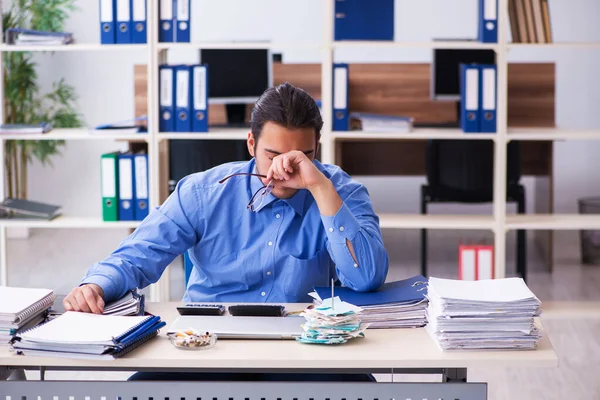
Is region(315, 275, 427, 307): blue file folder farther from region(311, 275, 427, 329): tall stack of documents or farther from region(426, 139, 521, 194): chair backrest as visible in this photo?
region(426, 139, 521, 194): chair backrest

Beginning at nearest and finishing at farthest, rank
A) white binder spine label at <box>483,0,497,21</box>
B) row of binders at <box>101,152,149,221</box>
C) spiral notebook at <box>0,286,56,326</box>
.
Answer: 1. spiral notebook at <box>0,286,56,326</box>
2. white binder spine label at <box>483,0,497,21</box>
3. row of binders at <box>101,152,149,221</box>

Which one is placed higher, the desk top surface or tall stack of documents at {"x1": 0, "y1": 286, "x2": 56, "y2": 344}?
tall stack of documents at {"x1": 0, "y1": 286, "x2": 56, "y2": 344}

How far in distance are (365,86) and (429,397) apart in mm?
4126

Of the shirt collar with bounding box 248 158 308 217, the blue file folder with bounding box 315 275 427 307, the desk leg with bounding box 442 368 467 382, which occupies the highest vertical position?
the shirt collar with bounding box 248 158 308 217

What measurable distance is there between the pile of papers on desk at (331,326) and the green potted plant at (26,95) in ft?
17.4

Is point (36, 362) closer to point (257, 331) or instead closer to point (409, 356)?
point (257, 331)

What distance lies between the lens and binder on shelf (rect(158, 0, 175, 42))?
168 inches

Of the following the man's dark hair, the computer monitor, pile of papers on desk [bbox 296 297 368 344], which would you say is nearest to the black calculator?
pile of papers on desk [bbox 296 297 368 344]

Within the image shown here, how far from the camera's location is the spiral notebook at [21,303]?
71.5 inches

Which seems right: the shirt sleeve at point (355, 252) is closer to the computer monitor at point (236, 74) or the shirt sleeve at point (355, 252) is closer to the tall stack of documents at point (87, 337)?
the tall stack of documents at point (87, 337)

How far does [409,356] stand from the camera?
1.73 metres

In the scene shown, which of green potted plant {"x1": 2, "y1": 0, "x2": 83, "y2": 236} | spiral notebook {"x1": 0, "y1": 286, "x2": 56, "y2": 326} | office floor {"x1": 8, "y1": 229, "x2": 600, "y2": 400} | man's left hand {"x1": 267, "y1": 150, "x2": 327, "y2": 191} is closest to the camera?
spiral notebook {"x1": 0, "y1": 286, "x2": 56, "y2": 326}

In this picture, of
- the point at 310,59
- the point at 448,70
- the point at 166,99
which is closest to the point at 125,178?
the point at 166,99

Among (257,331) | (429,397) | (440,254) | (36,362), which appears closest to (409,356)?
(429,397)
